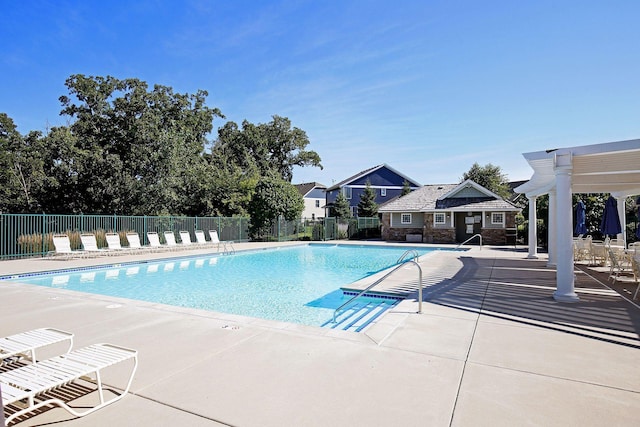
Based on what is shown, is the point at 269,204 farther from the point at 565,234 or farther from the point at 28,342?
the point at 28,342

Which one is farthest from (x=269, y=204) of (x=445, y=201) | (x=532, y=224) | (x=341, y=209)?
(x=532, y=224)

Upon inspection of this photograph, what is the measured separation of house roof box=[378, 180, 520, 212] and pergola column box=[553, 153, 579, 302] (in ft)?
54.1

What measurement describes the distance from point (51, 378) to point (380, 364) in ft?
9.36

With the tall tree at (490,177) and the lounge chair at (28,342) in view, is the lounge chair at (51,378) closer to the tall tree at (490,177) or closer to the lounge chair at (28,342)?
the lounge chair at (28,342)

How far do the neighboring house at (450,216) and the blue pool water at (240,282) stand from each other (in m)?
8.29

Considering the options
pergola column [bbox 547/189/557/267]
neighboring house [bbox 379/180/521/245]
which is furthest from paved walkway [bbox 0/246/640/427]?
neighboring house [bbox 379/180/521/245]

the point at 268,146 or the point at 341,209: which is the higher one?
the point at 268,146

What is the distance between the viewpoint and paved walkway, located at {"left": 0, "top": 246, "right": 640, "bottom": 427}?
2922 mm

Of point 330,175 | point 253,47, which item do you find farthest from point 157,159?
point 330,175

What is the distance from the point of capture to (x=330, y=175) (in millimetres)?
47906

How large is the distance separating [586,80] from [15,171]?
2792 cm

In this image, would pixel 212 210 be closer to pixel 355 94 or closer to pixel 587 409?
pixel 355 94

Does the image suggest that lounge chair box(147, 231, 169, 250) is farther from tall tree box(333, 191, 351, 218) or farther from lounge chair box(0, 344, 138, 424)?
tall tree box(333, 191, 351, 218)

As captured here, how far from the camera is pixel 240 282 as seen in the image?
11438 millimetres
